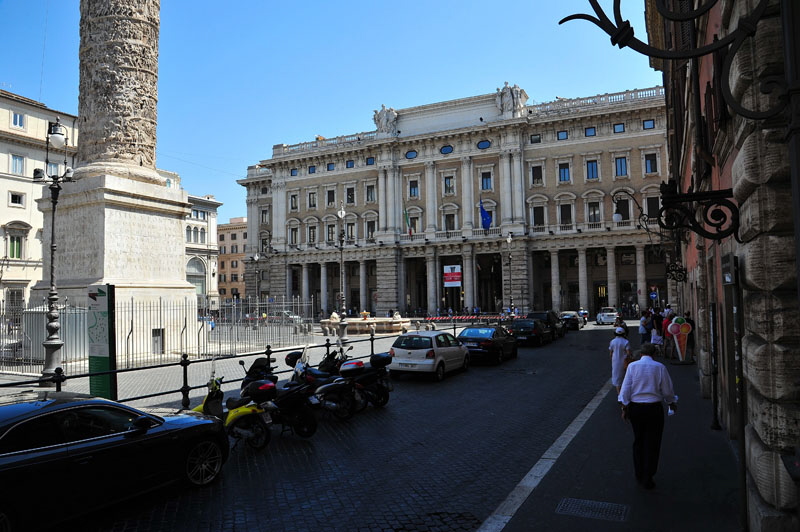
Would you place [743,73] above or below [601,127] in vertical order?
below

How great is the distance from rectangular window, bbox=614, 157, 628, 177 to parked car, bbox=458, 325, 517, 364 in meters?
36.6

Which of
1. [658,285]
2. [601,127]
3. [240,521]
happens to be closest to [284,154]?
[601,127]

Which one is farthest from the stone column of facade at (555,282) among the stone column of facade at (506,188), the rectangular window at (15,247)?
the rectangular window at (15,247)

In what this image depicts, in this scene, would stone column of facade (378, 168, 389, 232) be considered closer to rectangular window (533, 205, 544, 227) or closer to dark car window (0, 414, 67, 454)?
rectangular window (533, 205, 544, 227)

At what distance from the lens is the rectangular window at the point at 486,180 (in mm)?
54500

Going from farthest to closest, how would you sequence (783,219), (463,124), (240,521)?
(463,124), (240,521), (783,219)

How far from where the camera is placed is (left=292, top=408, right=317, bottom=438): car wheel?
8404mm

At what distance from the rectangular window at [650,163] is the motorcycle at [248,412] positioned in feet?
159

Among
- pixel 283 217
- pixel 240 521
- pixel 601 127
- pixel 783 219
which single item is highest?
pixel 601 127

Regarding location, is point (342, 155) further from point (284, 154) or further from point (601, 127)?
point (601, 127)

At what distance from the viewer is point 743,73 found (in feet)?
12.4

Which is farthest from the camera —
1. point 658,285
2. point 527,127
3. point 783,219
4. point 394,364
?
point 527,127

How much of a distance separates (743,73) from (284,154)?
6488 cm

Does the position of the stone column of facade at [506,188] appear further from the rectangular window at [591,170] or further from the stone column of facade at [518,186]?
the rectangular window at [591,170]
